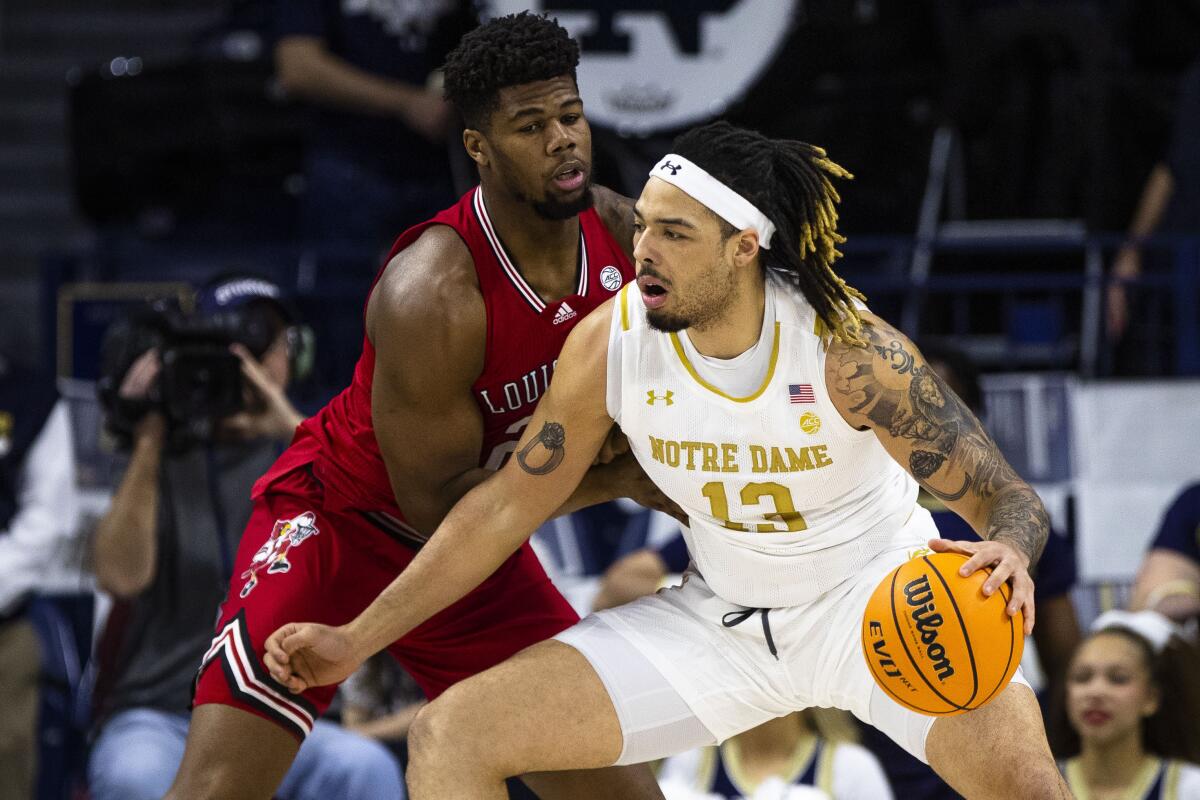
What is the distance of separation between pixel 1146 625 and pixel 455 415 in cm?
261

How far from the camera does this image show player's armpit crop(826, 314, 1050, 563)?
361cm

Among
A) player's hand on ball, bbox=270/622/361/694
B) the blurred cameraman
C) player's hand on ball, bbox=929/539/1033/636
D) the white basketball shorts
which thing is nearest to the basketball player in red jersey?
player's hand on ball, bbox=270/622/361/694

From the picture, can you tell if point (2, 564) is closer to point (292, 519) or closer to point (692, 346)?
point (292, 519)

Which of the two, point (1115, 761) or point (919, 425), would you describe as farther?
point (1115, 761)

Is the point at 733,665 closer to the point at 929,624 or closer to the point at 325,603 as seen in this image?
the point at 929,624

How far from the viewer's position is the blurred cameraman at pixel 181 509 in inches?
204

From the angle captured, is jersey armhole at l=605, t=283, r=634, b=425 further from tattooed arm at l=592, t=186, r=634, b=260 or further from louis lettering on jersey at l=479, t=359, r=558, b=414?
tattooed arm at l=592, t=186, r=634, b=260

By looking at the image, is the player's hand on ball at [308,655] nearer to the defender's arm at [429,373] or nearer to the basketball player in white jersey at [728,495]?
the basketball player in white jersey at [728,495]

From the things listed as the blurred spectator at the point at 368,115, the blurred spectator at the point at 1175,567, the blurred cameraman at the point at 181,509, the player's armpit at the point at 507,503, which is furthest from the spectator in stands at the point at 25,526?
the blurred spectator at the point at 1175,567

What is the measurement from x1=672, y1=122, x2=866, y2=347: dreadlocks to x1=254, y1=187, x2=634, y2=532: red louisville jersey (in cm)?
49

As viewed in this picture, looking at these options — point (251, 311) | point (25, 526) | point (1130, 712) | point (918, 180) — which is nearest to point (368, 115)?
point (251, 311)

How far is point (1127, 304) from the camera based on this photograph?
6461mm

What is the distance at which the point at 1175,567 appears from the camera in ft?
18.6

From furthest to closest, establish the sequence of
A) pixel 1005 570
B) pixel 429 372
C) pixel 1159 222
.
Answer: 1. pixel 1159 222
2. pixel 429 372
3. pixel 1005 570
